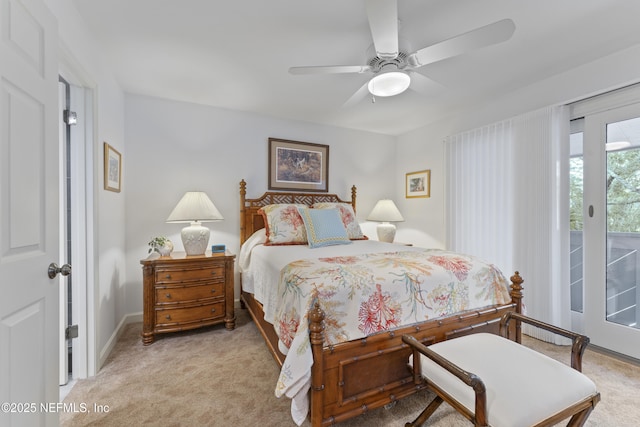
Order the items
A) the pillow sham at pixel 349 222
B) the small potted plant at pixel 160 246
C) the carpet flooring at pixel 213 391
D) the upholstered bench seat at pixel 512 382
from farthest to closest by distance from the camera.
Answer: the pillow sham at pixel 349 222
the small potted plant at pixel 160 246
the carpet flooring at pixel 213 391
the upholstered bench seat at pixel 512 382

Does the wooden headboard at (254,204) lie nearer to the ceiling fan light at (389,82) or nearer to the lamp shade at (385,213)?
the lamp shade at (385,213)

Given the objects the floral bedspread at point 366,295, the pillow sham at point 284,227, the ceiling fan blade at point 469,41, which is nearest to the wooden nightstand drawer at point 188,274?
the pillow sham at point 284,227

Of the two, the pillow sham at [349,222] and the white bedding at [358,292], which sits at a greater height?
the pillow sham at [349,222]

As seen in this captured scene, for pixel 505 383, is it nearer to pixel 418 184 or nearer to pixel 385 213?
pixel 385 213

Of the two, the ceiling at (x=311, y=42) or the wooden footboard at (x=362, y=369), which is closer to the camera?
the wooden footboard at (x=362, y=369)

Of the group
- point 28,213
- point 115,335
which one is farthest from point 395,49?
point 115,335

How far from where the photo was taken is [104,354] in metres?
2.13

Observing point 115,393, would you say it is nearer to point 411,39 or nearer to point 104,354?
point 104,354

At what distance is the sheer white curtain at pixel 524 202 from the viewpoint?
2527mm

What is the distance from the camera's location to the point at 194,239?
8.82 ft

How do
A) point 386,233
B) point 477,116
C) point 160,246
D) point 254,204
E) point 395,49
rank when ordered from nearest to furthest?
point 395,49, point 160,246, point 477,116, point 254,204, point 386,233

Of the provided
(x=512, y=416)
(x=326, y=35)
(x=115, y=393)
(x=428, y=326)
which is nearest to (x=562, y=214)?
(x=428, y=326)

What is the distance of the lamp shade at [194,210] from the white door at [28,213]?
1468 millimetres

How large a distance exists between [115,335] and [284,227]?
5.96 ft
